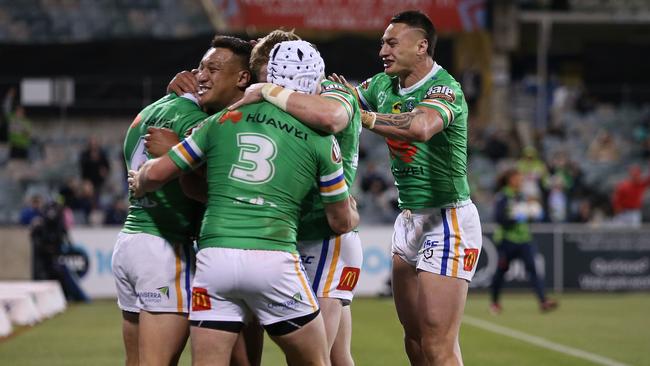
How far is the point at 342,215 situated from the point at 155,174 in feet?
3.25


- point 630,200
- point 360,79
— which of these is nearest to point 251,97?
point 630,200

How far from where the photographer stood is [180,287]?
608 cm

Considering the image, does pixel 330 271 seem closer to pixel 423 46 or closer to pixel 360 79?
pixel 423 46

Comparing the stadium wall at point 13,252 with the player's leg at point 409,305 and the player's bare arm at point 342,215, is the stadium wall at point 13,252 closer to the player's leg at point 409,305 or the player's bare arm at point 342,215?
the player's leg at point 409,305

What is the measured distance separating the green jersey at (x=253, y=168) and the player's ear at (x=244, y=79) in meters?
0.64

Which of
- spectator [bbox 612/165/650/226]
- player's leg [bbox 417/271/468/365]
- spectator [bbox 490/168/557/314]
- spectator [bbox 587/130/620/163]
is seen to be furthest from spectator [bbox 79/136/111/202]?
player's leg [bbox 417/271/468/365]

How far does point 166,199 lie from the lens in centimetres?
610

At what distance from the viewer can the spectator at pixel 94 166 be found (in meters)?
23.6

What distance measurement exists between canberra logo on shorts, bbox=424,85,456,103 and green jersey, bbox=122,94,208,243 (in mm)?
1671

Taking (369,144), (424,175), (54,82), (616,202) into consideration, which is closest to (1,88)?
(54,82)

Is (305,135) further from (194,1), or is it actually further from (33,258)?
(194,1)

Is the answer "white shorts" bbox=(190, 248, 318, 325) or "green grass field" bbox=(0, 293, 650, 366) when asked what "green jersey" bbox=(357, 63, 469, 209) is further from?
"green grass field" bbox=(0, 293, 650, 366)

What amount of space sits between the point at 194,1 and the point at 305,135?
2546 centimetres

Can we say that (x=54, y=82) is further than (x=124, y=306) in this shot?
Yes
